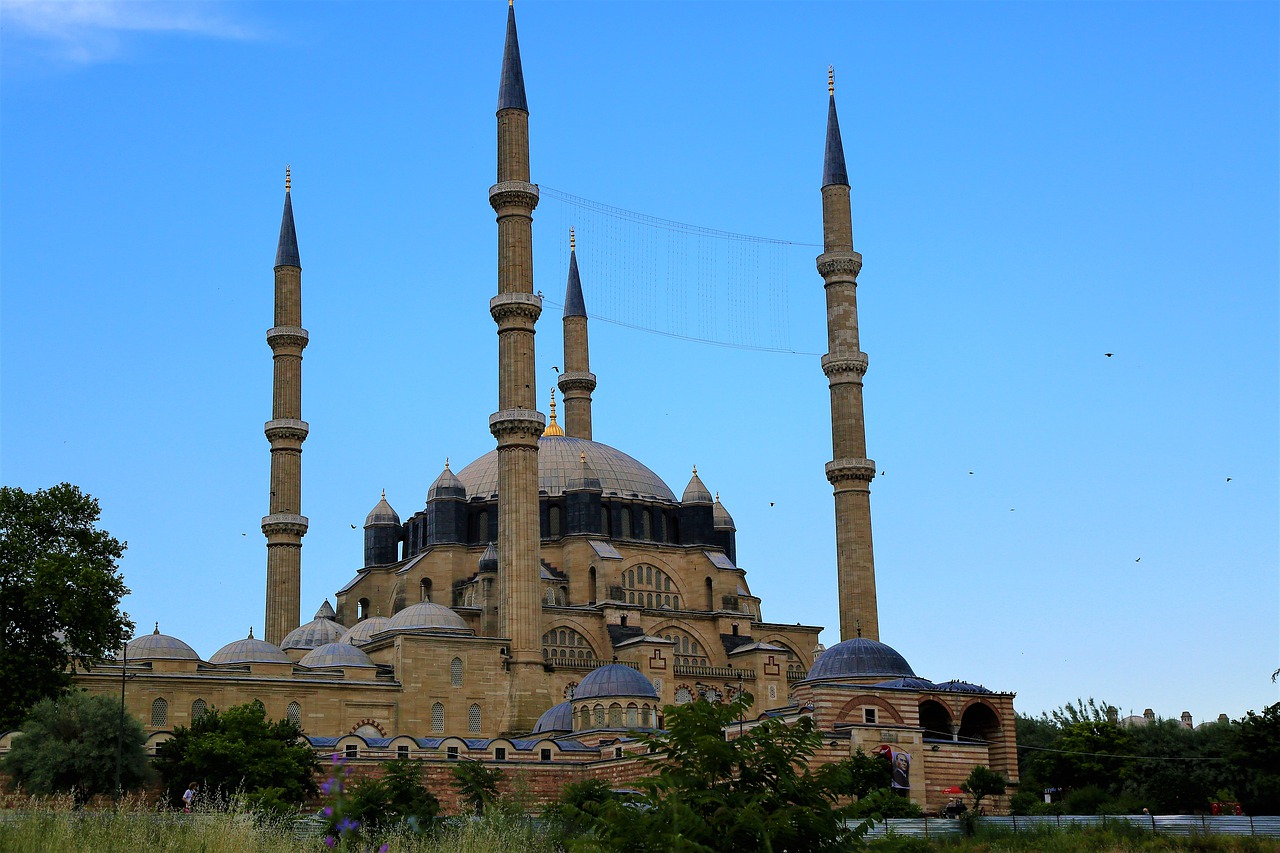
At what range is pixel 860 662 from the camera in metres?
39.9

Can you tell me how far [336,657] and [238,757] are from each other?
10175mm

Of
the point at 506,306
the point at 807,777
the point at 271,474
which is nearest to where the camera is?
the point at 807,777

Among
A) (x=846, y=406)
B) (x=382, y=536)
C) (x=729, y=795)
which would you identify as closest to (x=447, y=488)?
(x=382, y=536)

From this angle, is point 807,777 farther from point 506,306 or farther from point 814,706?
point 506,306

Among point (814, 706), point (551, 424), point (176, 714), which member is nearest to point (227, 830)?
point (814, 706)

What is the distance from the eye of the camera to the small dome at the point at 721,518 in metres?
55.5

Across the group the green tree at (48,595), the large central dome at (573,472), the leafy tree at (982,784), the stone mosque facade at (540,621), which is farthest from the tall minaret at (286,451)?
the leafy tree at (982,784)

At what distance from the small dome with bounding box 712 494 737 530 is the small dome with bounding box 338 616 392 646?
1269 cm

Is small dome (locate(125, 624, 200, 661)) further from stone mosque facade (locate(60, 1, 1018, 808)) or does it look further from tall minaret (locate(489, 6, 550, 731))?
tall minaret (locate(489, 6, 550, 731))

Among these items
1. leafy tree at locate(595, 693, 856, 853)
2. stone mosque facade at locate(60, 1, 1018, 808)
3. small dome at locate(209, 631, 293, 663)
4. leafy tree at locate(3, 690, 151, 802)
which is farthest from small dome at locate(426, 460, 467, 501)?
leafy tree at locate(595, 693, 856, 853)

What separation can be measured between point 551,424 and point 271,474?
41.5 ft

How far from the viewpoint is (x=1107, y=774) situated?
38594mm

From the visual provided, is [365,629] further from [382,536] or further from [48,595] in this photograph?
[48,595]

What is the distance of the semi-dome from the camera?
39.7 metres
